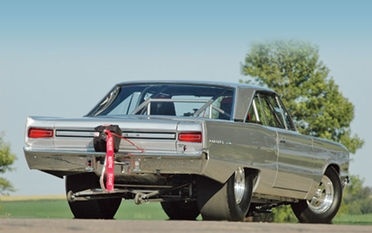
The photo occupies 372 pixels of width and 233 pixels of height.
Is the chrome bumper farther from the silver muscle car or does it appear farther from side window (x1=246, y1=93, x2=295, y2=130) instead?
side window (x1=246, y1=93, x2=295, y2=130)

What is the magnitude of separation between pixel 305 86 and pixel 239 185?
57.4 meters

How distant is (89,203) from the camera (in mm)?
15570

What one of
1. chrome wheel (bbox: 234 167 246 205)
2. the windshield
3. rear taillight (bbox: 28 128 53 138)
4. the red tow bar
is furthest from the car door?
rear taillight (bbox: 28 128 53 138)

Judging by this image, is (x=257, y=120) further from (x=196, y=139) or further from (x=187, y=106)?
(x=196, y=139)

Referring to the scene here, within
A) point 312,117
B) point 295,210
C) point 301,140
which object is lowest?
point 312,117

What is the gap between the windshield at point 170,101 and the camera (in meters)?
15.2

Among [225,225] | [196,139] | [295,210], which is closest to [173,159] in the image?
[196,139]

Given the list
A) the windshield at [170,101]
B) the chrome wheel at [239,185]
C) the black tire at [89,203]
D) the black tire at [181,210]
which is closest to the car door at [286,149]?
the windshield at [170,101]

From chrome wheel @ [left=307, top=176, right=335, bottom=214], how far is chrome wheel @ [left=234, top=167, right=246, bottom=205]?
2736 millimetres

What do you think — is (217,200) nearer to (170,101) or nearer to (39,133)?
(170,101)

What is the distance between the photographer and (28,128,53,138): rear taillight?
14172 mm

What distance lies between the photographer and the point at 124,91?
1590 cm

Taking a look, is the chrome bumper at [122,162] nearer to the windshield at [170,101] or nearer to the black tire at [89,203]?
the black tire at [89,203]

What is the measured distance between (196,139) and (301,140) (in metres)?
3.17
